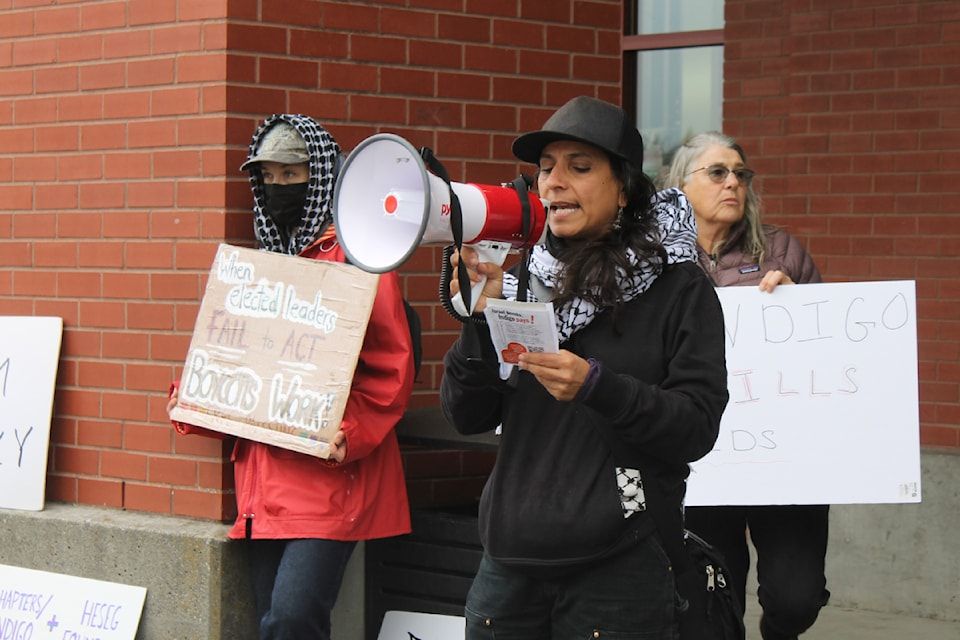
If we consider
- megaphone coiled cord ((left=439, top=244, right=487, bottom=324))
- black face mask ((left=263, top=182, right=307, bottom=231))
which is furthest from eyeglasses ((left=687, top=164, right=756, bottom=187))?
megaphone coiled cord ((left=439, top=244, right=487, bottom=324))

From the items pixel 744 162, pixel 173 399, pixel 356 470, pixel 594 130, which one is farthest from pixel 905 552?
pixel 594 130

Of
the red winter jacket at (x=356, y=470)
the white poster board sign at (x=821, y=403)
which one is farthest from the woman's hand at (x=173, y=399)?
the white poster board sign at (x=821, y=403)

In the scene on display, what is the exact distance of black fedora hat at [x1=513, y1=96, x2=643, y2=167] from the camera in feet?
11.0

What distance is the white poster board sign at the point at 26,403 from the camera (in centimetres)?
552

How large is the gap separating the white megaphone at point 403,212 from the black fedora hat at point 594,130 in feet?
0.54

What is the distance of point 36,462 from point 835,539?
12.1 ft

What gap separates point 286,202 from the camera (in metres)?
4.66

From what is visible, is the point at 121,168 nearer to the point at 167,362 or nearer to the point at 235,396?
the point at 167,362

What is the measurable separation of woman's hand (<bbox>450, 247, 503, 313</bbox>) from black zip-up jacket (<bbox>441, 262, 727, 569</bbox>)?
0.12 metres

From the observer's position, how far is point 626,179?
3.43m

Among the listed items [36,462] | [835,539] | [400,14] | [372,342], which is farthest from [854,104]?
[36,462]

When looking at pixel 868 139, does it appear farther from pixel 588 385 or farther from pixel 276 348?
pixel 588 385

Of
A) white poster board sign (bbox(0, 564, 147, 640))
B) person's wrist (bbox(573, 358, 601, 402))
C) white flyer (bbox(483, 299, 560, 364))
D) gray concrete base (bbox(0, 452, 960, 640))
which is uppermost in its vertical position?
white flyer (bbox(483, 299, 560, 364))

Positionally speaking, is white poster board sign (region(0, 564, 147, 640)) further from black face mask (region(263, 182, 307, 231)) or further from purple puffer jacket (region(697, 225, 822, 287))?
→ purple puffer jacket (region(697, 225, 822, 287))
